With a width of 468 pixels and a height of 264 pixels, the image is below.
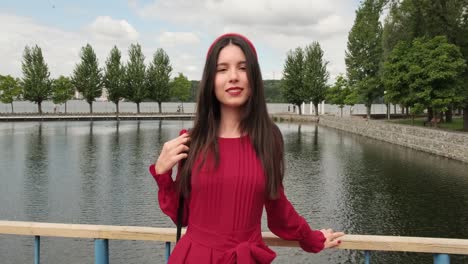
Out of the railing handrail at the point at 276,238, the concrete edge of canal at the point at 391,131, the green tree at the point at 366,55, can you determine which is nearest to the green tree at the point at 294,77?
the concrete edge of canal at the point at 391,131

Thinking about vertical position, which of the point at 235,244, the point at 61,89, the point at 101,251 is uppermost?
the point at 61,89

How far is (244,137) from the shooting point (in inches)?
73.4

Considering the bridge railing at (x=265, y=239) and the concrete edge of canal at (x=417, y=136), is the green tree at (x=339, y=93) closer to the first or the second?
the concrete edge of canal at (x=417, y=136)

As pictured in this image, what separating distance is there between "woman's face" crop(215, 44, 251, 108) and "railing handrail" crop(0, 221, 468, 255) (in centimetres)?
86

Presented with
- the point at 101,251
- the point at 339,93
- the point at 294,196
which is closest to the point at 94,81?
the point at 339,93

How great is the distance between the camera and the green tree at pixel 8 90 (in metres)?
65.8

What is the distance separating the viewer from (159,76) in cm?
7194

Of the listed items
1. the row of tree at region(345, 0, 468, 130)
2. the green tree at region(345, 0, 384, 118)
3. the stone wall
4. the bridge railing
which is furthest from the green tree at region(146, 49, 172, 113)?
the bridge railing

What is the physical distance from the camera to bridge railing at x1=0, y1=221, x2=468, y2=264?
215 cm

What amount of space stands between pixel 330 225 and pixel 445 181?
822 cm

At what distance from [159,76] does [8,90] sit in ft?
81.8

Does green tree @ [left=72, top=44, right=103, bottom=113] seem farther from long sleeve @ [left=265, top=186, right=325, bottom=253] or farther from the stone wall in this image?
long sleeve @ [left=265, top=186, right=325, bottom=253]

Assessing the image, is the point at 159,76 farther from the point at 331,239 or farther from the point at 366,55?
the point at 331,239

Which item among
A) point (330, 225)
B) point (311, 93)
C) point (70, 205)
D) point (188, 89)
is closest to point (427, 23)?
point (330, 225)
